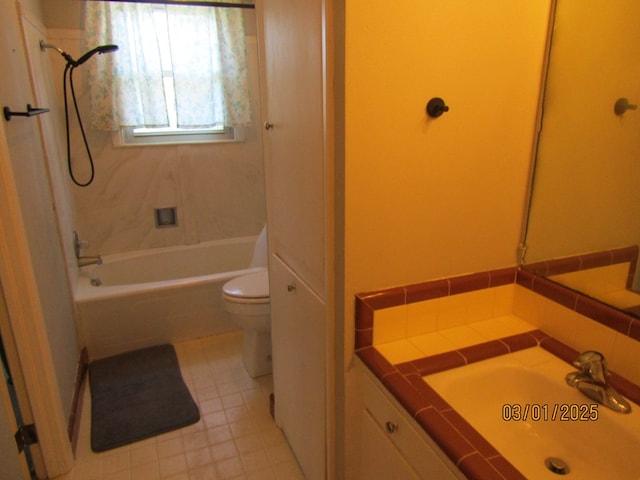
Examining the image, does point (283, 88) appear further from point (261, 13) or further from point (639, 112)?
point (639, 112)

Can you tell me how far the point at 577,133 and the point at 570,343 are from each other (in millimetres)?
584

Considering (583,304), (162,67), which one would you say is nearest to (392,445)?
(583,304)

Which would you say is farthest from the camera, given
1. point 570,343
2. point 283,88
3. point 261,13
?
point 261,13

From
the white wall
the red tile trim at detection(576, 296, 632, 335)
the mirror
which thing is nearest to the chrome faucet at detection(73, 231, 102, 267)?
the white wall

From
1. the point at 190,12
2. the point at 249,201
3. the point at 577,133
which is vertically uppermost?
the point at 190,12

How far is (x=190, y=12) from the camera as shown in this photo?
9.36ft

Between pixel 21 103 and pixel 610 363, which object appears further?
pixel 21 103

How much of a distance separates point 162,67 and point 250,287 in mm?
1628

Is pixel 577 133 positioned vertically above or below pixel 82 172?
above

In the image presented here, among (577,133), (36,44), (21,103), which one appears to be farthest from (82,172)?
(577,133)

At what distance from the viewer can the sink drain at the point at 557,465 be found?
0.95 meters

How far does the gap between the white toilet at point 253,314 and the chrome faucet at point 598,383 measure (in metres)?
1.49

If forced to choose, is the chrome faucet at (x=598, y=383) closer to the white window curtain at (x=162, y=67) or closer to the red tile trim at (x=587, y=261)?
the red tile trim at (x=587, y=261)
